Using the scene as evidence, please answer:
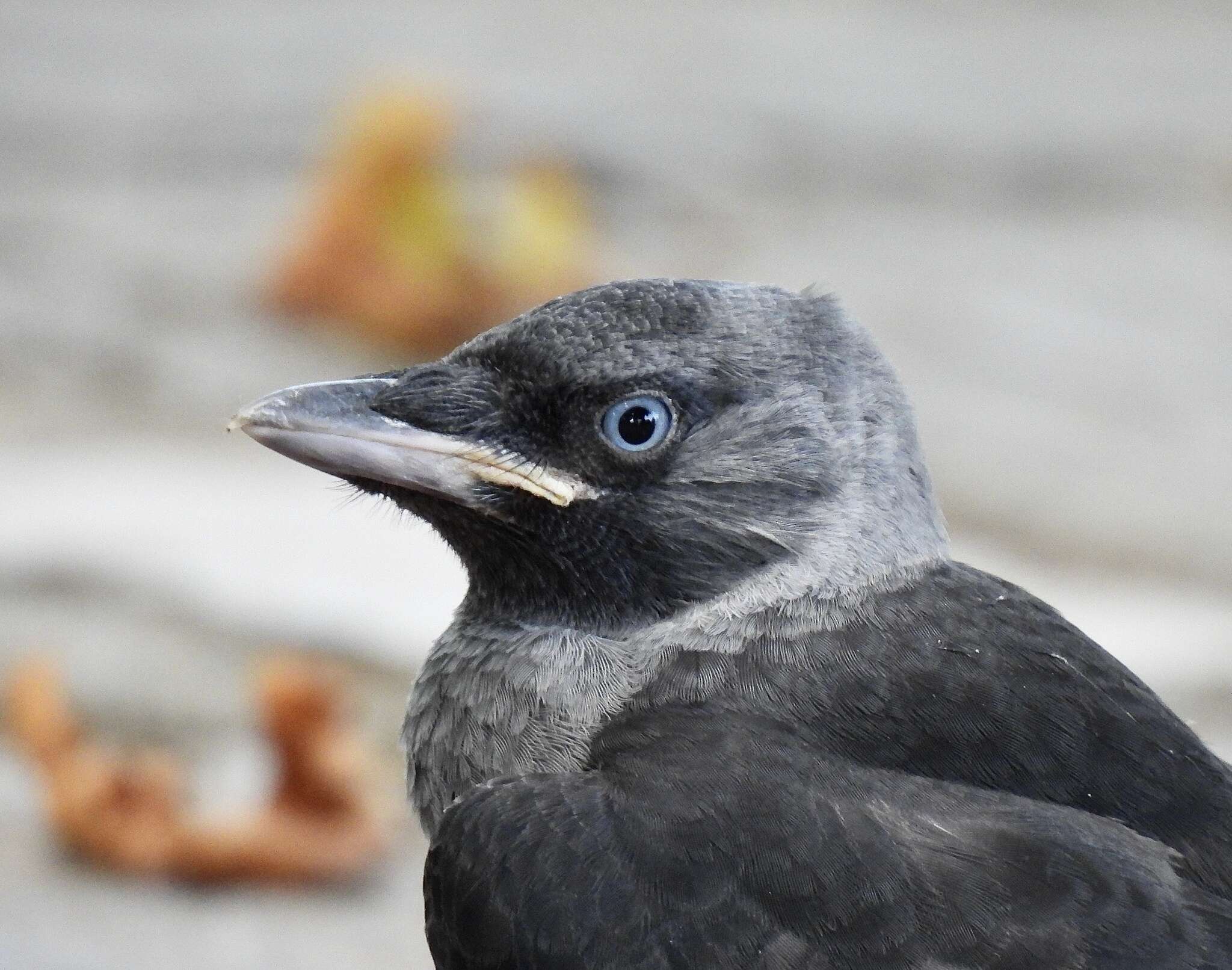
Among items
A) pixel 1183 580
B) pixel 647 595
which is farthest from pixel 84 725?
pixel 1183 580

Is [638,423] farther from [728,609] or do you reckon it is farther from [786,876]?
[786,876]

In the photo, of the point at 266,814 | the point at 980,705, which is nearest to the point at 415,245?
the point at 266,814

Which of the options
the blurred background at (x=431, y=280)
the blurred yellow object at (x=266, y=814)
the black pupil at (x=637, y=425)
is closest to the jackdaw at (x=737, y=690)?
the black pupil at (x=637, y=425)

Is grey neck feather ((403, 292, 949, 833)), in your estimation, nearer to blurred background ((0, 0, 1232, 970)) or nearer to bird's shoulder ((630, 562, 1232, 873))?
bird's shoulder ((630, 562, 1232, 873))

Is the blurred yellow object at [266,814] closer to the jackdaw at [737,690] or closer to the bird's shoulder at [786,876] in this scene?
the jackdaw at [737,690]

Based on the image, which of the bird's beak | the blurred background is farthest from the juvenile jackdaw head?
the blurred background
